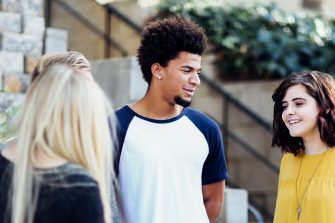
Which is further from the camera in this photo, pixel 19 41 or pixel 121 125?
pixel 19 41

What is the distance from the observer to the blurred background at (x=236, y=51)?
362 inches

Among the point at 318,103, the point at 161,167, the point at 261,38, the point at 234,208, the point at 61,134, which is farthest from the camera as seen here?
the point at 261,38

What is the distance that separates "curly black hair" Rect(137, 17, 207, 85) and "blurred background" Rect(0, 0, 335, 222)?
12.3 ft

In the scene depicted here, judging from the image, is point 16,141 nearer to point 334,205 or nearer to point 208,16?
point 334,205

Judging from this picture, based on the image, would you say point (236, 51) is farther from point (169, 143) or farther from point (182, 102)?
point (169, 143)

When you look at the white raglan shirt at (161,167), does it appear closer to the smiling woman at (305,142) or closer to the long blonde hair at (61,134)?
the smiling woman at (305,142)

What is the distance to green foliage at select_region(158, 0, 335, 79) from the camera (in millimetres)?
9484

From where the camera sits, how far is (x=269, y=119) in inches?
→ 368

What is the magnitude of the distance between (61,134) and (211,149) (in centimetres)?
171

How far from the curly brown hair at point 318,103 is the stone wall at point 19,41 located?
3560 millimetres

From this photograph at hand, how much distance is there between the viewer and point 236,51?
9680 mm

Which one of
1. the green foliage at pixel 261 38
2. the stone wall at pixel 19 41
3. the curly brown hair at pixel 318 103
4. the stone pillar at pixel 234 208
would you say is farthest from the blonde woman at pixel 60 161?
the green foliage at pixel 261 38

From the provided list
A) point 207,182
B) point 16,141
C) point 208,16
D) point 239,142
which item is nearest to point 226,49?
point 208,16

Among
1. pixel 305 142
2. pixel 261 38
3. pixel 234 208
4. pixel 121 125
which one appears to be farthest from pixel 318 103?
pixel 261 38
